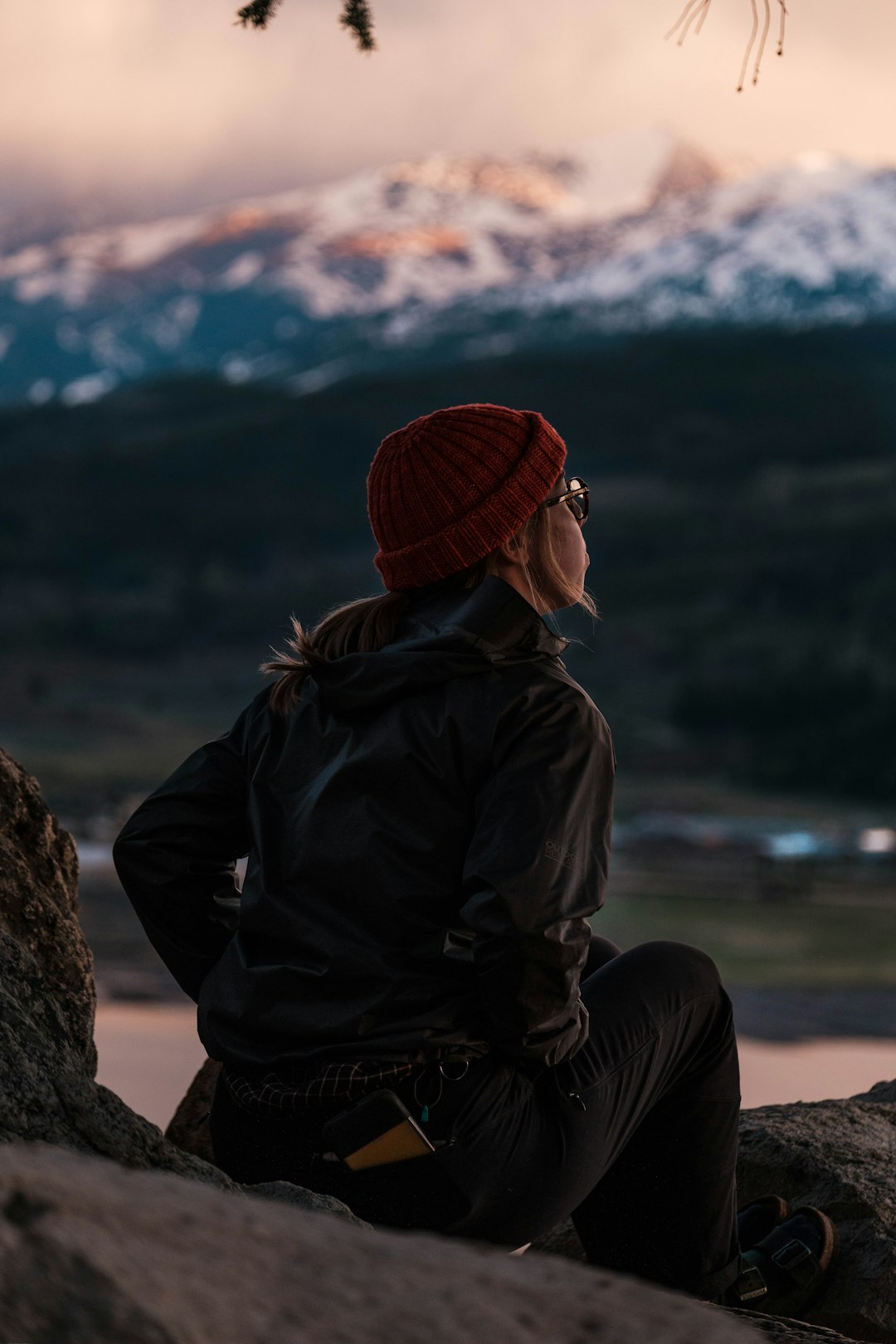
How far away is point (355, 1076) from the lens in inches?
73.4

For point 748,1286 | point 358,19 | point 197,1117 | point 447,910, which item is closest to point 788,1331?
point 748,1286

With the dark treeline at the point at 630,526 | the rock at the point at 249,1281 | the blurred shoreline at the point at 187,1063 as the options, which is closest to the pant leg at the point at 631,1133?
the rock at the point at 249,1281

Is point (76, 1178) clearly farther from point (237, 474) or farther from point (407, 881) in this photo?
point (237, 474)

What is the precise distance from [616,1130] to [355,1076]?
408mm

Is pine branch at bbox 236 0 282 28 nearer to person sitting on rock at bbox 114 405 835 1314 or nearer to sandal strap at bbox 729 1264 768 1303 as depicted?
person sitting on rock at bbox 114 405 835 1314

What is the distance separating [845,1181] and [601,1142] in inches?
38.3

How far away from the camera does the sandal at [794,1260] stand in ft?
8.02

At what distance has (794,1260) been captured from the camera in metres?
2.46

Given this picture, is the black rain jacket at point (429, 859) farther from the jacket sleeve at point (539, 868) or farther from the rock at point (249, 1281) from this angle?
the rock at point (249, 1281)

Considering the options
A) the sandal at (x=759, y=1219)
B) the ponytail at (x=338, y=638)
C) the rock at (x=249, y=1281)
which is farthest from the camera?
the sandal at (x=759, y=1219)

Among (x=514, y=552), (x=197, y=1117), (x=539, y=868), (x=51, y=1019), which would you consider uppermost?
(x=514, y=552)

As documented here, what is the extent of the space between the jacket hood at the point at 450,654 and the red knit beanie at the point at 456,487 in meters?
0.12

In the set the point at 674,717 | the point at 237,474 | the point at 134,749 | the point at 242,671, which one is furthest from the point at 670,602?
the point at 134,749

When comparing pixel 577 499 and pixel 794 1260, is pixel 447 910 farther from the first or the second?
pixel 794 1260
